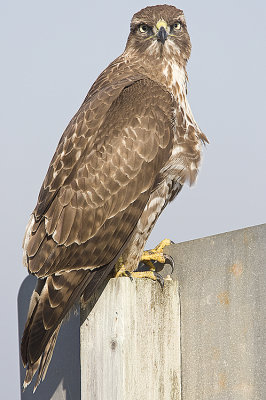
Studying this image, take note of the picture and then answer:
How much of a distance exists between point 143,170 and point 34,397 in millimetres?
1572

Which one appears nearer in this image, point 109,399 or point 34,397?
point 109,399

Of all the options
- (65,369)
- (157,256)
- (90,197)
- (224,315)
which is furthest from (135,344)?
(90,197)

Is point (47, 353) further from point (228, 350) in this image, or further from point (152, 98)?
point (152, 98)

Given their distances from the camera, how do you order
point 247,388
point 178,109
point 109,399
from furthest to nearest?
1. point 178,109
2. point 109,399
3. point 247,388

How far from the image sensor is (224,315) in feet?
11.7

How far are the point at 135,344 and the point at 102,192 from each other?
106cm

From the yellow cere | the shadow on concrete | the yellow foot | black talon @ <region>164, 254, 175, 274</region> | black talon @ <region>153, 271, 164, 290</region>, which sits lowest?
the shadow on concrete

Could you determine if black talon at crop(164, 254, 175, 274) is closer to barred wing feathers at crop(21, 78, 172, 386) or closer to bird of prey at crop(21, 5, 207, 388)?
bird of prey at crop(21, 5, 207, 388)

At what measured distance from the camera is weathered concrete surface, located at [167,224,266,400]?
3381mm

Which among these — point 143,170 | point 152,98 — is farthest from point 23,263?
point 152,98

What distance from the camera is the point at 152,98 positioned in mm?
4762

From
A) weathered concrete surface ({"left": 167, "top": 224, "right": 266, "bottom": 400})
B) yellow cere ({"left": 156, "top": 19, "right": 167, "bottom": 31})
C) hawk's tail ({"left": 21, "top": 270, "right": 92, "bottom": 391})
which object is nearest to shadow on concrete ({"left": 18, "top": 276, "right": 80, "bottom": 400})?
hawk's tail ({"left": 21, "top": 270, "right": 92, "bottom": 391})

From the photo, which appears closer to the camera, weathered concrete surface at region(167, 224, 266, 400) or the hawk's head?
weathered concrete surface at region(167, 224, 266, 400)

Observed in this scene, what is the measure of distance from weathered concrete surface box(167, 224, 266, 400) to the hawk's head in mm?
2037
